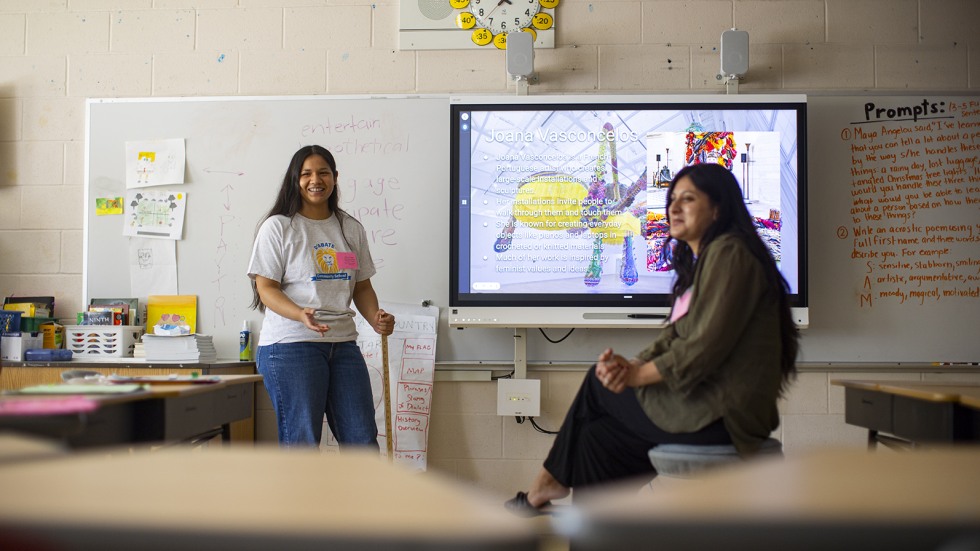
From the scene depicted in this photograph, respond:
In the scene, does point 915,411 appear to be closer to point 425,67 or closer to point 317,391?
point 317,391

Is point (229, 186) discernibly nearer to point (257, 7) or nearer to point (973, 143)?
point (257, 7)

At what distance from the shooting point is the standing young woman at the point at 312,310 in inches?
122

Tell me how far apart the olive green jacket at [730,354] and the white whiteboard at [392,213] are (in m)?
1.69

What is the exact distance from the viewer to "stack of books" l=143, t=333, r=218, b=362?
12.3 ft

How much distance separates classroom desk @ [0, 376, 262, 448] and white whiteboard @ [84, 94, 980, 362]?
161 centimetres

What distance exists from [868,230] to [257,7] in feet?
9.86

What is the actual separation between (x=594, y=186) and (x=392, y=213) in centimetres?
93

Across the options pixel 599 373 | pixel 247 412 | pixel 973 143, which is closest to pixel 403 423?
pixel 247 412

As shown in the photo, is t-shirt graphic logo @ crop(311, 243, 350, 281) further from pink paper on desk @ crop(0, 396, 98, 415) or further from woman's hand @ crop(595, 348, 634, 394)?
pink paper on desk @ crop(0, 396, 98, 415)

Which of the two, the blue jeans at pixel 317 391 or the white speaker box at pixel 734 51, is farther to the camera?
the white speaker box at pixel 734 51

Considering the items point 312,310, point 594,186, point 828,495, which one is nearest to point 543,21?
point 594,186

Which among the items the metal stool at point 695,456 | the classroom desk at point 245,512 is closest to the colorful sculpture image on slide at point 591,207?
the metal stool at point 695,456

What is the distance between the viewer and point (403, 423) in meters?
3.85

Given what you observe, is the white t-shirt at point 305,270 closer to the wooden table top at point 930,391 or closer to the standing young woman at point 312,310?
the standing young woman at point 312,310
